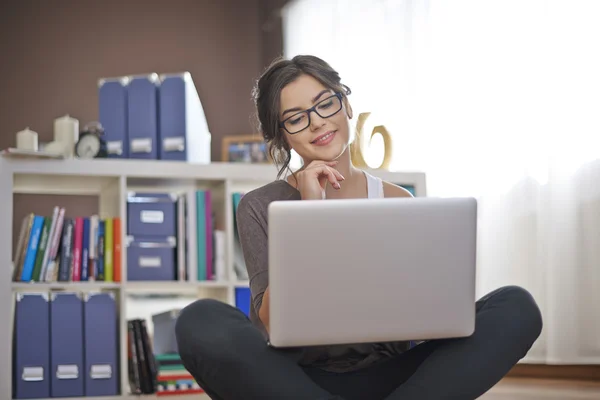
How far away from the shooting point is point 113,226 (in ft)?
9.44

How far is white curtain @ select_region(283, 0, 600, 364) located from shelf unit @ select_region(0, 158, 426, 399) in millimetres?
462

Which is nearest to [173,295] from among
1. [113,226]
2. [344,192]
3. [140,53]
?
[140,53]

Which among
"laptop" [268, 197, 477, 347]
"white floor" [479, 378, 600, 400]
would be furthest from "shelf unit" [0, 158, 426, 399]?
"laptop" [268, 197, 477, 347]

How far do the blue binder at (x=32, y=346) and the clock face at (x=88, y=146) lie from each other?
53 cm

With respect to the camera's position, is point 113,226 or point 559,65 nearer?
point 113,226

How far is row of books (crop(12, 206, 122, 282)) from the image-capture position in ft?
9.04

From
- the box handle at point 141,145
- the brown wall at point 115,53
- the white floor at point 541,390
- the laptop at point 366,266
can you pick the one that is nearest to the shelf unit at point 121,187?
the box handle at point 141,145

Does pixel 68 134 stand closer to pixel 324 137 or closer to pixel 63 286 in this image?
pixel 63 286

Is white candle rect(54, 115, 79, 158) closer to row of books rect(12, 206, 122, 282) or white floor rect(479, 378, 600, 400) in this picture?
row of books rect(12, 206, 122, 282)

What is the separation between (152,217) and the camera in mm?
2941

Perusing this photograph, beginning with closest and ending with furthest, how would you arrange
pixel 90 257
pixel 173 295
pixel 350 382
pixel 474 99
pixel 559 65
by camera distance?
pixel 350 382 < pixel 90 257 < pixel 559 65 < pixel 474 99 < pixel 173 295

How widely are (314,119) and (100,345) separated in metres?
1.42

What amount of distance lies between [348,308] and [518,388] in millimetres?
1864

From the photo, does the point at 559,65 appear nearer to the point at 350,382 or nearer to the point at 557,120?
the point at 557,120
